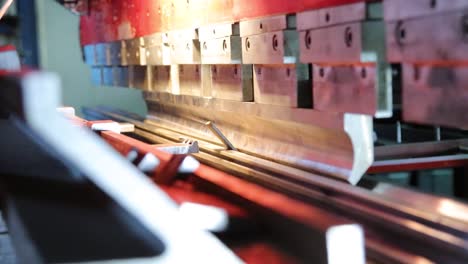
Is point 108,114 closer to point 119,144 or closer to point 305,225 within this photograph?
point 119,144

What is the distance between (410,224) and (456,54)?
2.22 feet

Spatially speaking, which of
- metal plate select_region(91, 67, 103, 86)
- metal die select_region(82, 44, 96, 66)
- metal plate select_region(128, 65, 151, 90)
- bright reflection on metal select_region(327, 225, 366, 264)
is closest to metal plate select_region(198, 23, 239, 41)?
metal plate select_region(128, 65, 151, 90)

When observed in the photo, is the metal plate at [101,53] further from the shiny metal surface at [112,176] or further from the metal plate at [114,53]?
the shiny metal surface at [112,176]

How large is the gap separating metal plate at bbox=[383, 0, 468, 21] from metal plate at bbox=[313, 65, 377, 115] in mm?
184

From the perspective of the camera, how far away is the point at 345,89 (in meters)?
2.13

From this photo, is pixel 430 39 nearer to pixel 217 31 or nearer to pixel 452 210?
pixel 452 210

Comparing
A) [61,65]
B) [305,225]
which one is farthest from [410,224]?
[61,65]

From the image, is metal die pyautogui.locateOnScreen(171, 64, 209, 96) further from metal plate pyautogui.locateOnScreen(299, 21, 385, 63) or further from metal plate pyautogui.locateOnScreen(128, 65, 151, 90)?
metal plate pyautogui.locateOnScreen(299, 21, 385, 63)

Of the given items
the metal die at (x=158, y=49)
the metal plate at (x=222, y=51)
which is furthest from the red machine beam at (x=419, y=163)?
the metal die at (x=158, y=49)

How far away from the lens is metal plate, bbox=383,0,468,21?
5.19 feet

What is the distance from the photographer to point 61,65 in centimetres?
752

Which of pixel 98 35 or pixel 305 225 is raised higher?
pixel 98 35

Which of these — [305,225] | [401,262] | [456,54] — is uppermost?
[456,54]

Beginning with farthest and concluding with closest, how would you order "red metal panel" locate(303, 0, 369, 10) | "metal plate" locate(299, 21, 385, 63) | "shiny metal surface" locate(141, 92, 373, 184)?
"shiny metal surface" locate(141, 92, 373, 184) < "red metal panel" locate(303, 0, 369, 10) < "metal plate" locate(299, 21, 385, 63)
